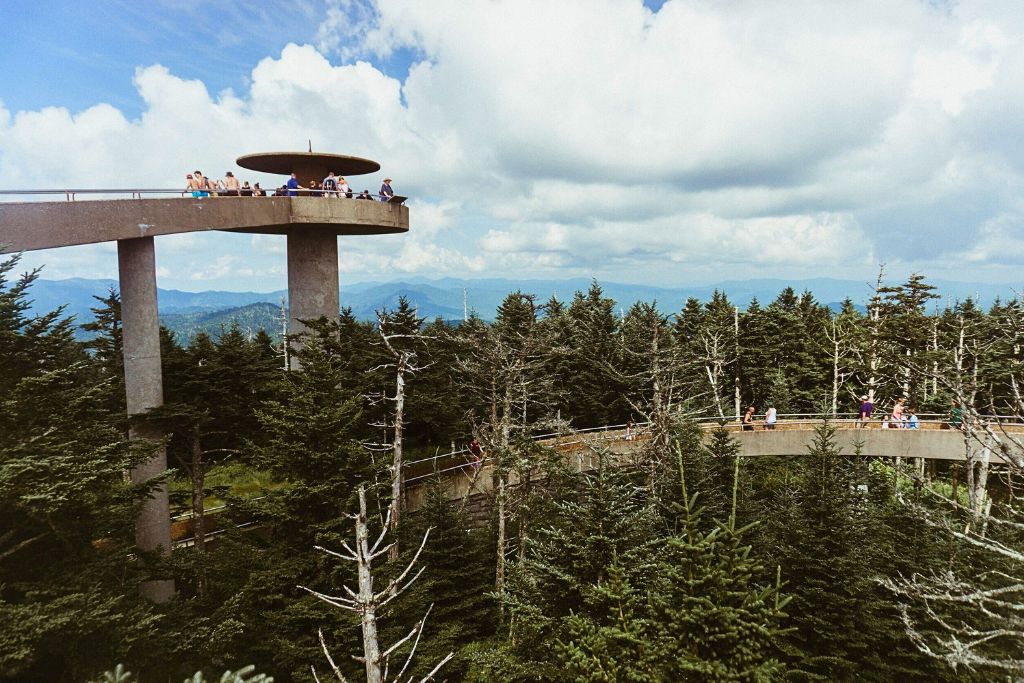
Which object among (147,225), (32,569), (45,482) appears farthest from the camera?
(147,225)

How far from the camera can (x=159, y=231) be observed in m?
18.3

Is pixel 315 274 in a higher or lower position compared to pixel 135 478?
higher

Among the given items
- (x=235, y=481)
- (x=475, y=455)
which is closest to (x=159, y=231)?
(x=475, y=455)

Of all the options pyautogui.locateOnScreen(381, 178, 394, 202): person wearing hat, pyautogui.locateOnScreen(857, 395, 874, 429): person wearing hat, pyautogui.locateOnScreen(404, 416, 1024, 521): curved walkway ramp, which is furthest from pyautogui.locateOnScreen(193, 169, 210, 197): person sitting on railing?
pyautogui.locateOnScreen(857, 395, 874, 429): person wearing hat

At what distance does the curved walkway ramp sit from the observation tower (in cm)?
843

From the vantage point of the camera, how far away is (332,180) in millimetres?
24484

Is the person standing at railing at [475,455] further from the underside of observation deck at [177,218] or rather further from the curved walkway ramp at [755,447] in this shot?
the underside of observation deck at [177,218]

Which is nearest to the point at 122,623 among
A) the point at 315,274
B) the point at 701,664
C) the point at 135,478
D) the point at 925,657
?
the point at 135,478

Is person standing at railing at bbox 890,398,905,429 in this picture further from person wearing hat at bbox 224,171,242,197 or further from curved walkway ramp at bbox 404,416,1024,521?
person wearing hat at bbox 224,171,242,197

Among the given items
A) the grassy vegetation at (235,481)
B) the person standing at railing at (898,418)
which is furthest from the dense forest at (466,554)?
the grassy vegetation at (235,481)

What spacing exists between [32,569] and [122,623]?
102 inches

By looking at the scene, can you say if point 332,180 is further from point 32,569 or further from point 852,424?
point 852,424

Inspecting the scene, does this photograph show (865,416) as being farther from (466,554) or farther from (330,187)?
(330,187)

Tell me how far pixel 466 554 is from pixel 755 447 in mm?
15919
